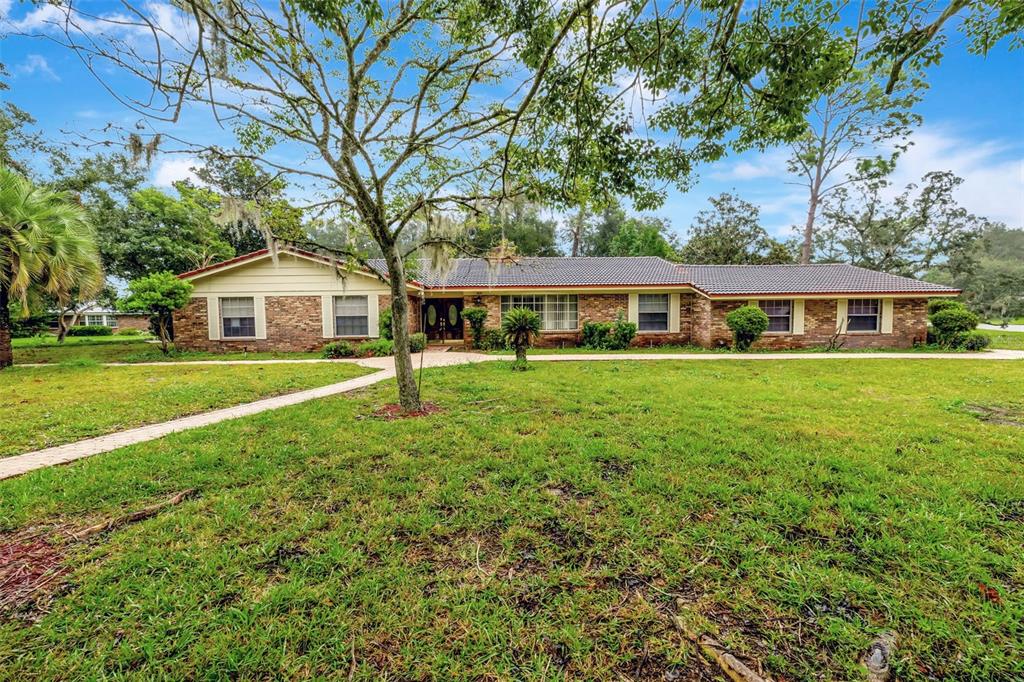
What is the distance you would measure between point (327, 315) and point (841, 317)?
1918 centimetres

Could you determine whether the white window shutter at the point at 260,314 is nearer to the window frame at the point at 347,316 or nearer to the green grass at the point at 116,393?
the window frame at the point at 347,316

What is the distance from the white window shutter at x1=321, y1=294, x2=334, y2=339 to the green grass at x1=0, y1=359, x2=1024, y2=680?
33.2 ft

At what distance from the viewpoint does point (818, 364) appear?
1064 cm

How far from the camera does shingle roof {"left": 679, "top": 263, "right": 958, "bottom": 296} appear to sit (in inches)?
594

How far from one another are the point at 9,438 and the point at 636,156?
26.5ft

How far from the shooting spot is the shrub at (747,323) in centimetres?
1391

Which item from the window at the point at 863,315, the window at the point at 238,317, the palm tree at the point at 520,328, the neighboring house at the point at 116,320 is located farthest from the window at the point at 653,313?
the neighboring house at the point at 116,320

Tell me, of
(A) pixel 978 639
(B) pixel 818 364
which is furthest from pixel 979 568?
(B) pixel 818 364

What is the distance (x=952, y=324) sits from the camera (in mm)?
14266

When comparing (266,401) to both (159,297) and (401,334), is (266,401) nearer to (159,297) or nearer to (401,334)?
(401,334)

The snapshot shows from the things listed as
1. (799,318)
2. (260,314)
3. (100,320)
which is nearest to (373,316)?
(260,314)

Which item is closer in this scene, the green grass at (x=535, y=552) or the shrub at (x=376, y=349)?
the green grass at (x=535, y=552)

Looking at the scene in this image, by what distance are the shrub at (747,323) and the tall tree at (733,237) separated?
1486 centimetres

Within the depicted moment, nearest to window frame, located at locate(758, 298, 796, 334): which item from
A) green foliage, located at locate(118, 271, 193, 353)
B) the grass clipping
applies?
the grass clipping
